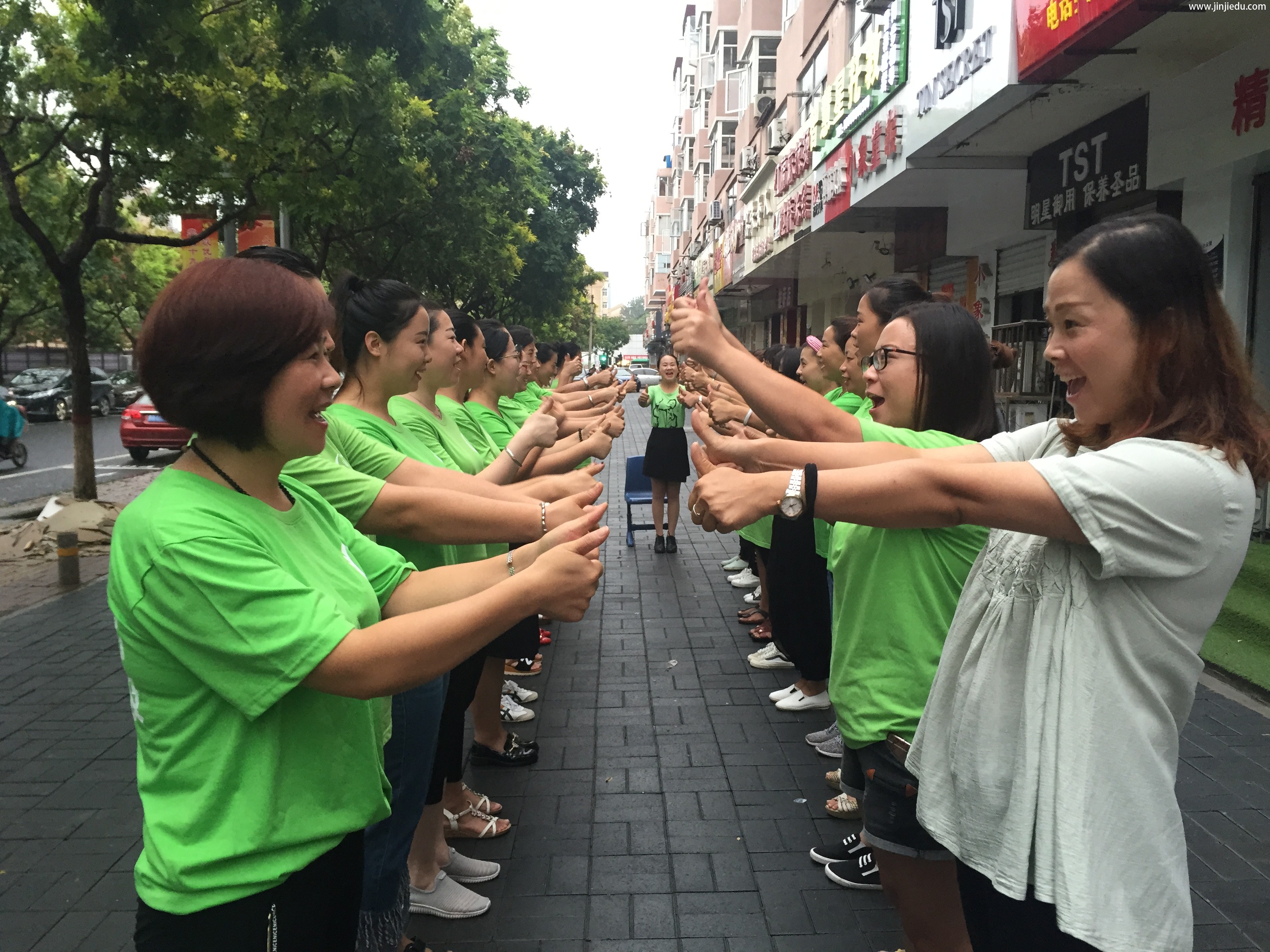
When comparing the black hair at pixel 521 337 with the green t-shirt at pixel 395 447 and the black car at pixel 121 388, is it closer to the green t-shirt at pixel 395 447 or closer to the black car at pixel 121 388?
the green t-shirt at pixel 395 447

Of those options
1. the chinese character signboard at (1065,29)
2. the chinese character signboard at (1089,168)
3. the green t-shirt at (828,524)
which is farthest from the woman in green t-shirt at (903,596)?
the chinese character signboard at (1089,168)

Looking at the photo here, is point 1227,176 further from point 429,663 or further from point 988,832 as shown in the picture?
point 429,663

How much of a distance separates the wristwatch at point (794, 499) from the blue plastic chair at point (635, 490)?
7885mm

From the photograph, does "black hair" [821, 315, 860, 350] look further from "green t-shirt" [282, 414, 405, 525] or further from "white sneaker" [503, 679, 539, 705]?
"green t-shirt" [282, 414, 405, 525]

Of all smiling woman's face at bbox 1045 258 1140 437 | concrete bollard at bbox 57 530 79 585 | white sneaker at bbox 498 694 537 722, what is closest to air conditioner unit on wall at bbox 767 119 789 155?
concrete bollard at bbox 57 530 79 585

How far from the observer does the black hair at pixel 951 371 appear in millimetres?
2447

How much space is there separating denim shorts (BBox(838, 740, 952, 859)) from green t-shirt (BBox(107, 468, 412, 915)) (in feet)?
3.90

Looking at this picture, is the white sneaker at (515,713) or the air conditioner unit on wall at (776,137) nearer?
the white sneaker at (515,713)

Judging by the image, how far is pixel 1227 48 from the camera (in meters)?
6.25

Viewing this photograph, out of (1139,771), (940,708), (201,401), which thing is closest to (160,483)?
(201,401)

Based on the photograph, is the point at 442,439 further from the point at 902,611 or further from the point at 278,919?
the point at 278,919

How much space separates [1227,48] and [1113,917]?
263 inches

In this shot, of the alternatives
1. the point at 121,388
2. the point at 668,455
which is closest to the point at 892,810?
the point at 668,455

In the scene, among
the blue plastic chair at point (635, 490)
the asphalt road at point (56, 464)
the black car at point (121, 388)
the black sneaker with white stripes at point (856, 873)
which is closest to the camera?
the black sneaker with white stripes at point (856, 873)
